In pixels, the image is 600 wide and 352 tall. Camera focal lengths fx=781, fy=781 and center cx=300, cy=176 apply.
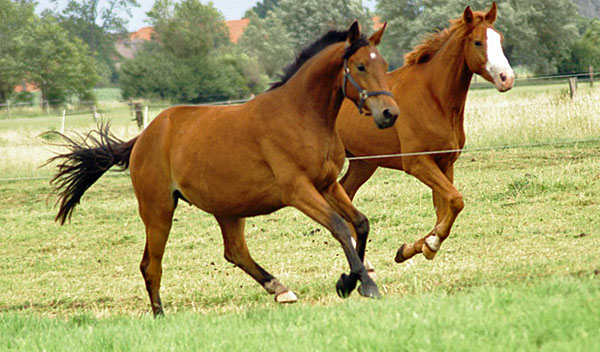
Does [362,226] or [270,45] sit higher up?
[270,45]

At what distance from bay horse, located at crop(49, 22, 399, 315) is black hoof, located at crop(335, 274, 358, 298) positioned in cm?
1

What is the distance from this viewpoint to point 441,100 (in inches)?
282

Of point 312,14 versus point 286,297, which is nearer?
point 286,297

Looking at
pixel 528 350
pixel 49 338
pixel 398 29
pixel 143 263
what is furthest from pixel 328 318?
pixel 398 29

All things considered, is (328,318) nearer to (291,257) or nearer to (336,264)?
(336,264)

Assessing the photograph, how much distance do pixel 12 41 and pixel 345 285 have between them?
162ft

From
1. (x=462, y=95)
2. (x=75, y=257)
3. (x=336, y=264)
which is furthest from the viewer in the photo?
(x=75, y=257)

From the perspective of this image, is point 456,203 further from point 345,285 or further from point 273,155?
point 273,155

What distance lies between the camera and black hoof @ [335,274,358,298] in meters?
5.77

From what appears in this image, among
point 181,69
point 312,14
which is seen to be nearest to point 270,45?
point 312,14

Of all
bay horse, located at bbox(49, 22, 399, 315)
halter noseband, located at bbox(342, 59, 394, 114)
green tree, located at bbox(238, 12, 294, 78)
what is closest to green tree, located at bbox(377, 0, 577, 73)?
green tree, located at bbox(238, 12, 294, 78)

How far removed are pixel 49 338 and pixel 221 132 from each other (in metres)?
2.05

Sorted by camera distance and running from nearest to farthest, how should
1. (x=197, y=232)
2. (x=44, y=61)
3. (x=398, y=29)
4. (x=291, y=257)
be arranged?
(x=291, y=257), (x=197, y=232), (x=44, y=61), (x=398, y=29)

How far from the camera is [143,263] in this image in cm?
659
